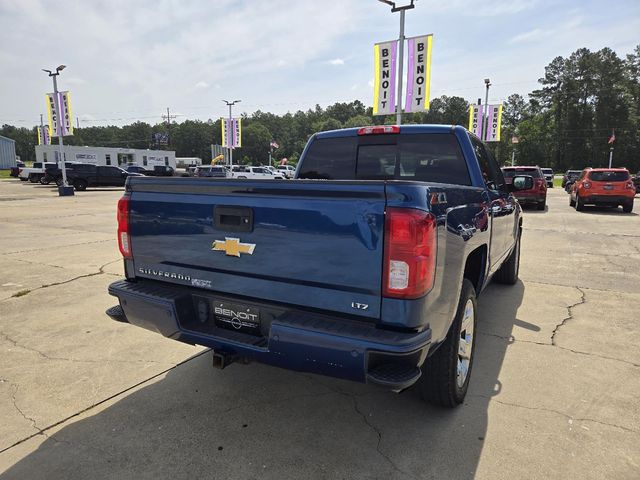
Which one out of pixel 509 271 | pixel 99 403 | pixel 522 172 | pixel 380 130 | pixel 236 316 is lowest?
pixel 99 403

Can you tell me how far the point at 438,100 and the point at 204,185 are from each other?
474 feet

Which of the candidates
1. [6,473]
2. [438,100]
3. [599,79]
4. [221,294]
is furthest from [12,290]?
[438,100]

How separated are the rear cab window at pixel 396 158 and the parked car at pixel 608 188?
1522 cm

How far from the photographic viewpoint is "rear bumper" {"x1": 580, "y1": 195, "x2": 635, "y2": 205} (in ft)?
52.2

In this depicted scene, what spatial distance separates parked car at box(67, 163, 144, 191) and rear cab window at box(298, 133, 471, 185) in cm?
2999

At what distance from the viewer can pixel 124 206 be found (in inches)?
119

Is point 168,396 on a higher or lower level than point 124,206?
lower

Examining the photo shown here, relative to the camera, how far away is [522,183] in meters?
4.98

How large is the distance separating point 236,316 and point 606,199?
702 inches

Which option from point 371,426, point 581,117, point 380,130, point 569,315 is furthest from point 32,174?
point 581,117

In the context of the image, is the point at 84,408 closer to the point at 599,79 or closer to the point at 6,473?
the point at 6,473

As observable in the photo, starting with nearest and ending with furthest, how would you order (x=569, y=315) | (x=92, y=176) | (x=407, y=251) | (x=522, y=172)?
(x=407, y=251) < (x=569, y=315) < (x=522, y=172) < (x=92, y=176)

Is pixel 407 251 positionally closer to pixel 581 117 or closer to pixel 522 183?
pixel 522 183

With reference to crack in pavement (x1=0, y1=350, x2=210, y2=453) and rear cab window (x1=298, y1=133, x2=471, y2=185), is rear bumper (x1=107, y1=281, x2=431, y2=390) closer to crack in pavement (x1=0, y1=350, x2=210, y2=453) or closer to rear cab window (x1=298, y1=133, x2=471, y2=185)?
crack in pavement (x1=0, y1=350, x2=210, y2=453)
